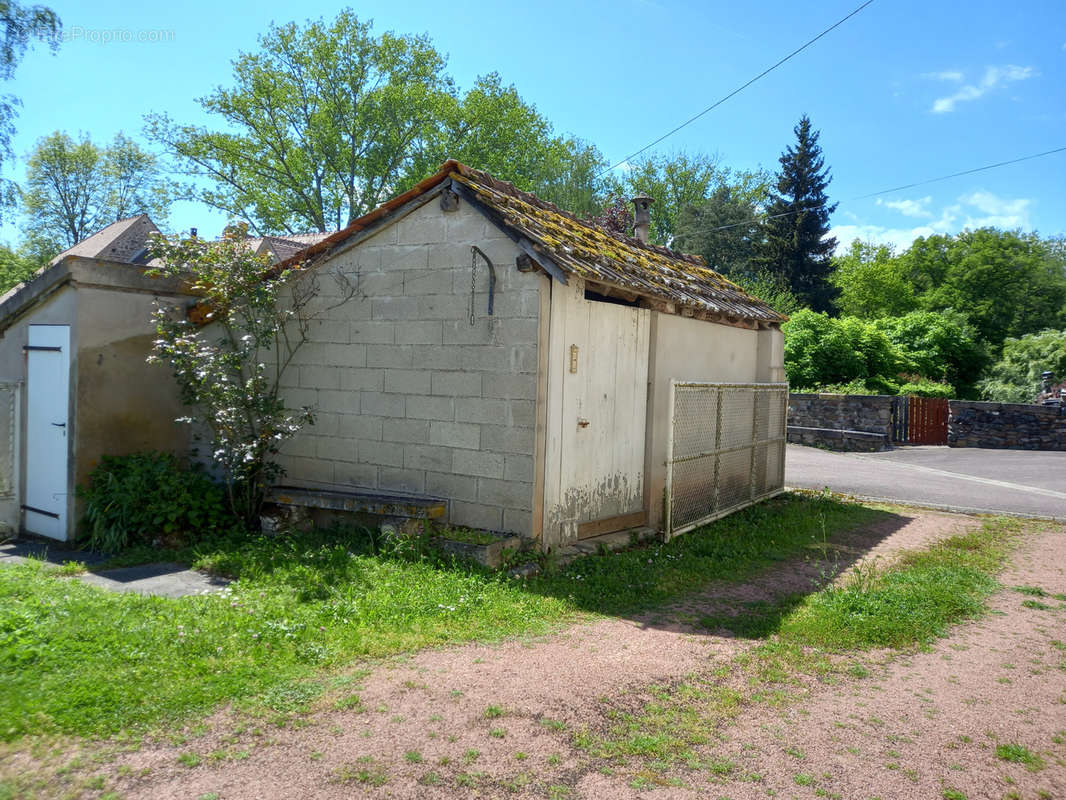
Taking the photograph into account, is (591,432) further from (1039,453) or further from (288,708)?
(1039,453)

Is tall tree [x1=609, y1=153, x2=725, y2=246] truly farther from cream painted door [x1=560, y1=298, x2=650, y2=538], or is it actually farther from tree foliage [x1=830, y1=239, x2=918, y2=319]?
cream painted door [x1=560, y1=298, x2=650, y2=538]

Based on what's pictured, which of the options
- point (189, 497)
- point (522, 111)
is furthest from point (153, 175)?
point (189, 497)

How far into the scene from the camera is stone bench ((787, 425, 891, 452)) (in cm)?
2028

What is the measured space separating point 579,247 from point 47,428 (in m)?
6.31

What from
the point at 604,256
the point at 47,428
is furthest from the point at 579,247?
the point at 47,428

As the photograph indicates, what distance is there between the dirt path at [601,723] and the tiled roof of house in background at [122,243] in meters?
15.3

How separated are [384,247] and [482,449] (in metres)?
2.52

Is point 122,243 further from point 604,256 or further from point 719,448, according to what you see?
point 719,448

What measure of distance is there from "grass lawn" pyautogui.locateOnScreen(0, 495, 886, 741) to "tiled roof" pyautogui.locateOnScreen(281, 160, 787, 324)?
2.88 meters

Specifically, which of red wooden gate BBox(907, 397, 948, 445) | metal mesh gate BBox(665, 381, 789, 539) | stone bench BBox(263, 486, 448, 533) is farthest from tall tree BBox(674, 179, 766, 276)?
stone bench BBox(263, 486, 448, 533)

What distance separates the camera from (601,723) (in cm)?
389

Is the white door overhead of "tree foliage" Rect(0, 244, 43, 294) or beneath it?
beneath

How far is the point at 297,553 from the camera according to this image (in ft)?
22.9

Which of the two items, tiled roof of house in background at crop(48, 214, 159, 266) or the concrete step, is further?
tiled roof of house in background at crop(48, 214, 159, 266)
